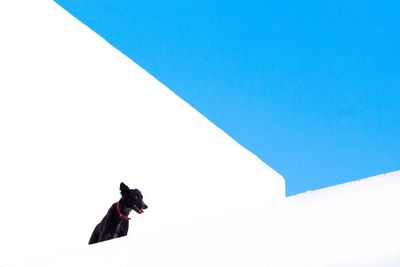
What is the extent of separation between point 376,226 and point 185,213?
3707 mm

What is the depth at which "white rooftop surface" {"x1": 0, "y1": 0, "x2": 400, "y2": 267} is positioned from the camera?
0.86 meters

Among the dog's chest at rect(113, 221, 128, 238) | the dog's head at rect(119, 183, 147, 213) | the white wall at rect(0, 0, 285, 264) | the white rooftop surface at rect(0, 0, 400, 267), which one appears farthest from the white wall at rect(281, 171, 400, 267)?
the dog's head at rect(119, 183, 147, 213)

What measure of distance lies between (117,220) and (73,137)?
73 cm

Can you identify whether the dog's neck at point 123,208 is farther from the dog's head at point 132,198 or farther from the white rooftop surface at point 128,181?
the white rooftop surface at point 128,181

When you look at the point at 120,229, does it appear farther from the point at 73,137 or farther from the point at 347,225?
the point at 347,225

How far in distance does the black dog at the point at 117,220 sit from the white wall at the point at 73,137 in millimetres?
156

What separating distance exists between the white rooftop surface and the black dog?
287mm

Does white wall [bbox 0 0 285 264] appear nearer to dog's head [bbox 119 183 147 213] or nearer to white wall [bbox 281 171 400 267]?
dog's head [bbox 119 183 147 213]

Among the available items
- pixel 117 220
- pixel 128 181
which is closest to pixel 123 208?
pixel 117 220

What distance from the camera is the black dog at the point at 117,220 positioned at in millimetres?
2777

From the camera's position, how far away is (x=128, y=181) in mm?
3746

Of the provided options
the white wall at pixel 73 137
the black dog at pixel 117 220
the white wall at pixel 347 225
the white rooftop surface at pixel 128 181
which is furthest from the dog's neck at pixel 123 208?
the white wall at pixel 347 225

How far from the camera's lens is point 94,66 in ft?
11.9

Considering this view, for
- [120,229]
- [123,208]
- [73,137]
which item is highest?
[73,137]
